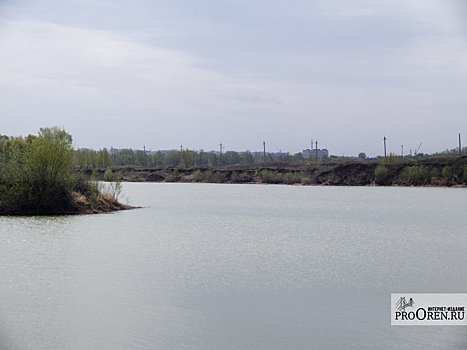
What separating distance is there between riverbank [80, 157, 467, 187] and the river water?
36.2m

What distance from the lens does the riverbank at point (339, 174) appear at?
167ft

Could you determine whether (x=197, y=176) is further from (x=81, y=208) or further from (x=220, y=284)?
(x=220, y=284)

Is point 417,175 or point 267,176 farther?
point 267,176

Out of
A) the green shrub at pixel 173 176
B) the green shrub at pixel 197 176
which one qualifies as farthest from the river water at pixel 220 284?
the green shrub at pixel 173 176

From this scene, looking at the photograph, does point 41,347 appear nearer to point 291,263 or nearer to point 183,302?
point 183,302

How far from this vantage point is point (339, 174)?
6019 centimetres

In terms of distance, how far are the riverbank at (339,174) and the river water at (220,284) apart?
36209 millimetres

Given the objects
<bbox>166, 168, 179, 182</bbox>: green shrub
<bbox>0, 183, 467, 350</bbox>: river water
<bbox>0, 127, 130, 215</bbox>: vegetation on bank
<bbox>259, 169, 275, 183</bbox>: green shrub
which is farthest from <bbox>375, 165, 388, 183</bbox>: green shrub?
<bbox>0, 127, 130, 215</bbox>: vegetation on bank

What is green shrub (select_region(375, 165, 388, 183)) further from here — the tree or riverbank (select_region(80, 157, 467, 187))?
the tree

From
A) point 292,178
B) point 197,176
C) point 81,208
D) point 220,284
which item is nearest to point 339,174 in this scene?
point 292,178

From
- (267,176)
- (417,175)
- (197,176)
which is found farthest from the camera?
(197,176)

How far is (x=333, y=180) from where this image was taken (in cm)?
5900

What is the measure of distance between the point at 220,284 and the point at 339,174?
2098 inches

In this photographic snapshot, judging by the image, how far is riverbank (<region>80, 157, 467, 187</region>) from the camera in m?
50.8
